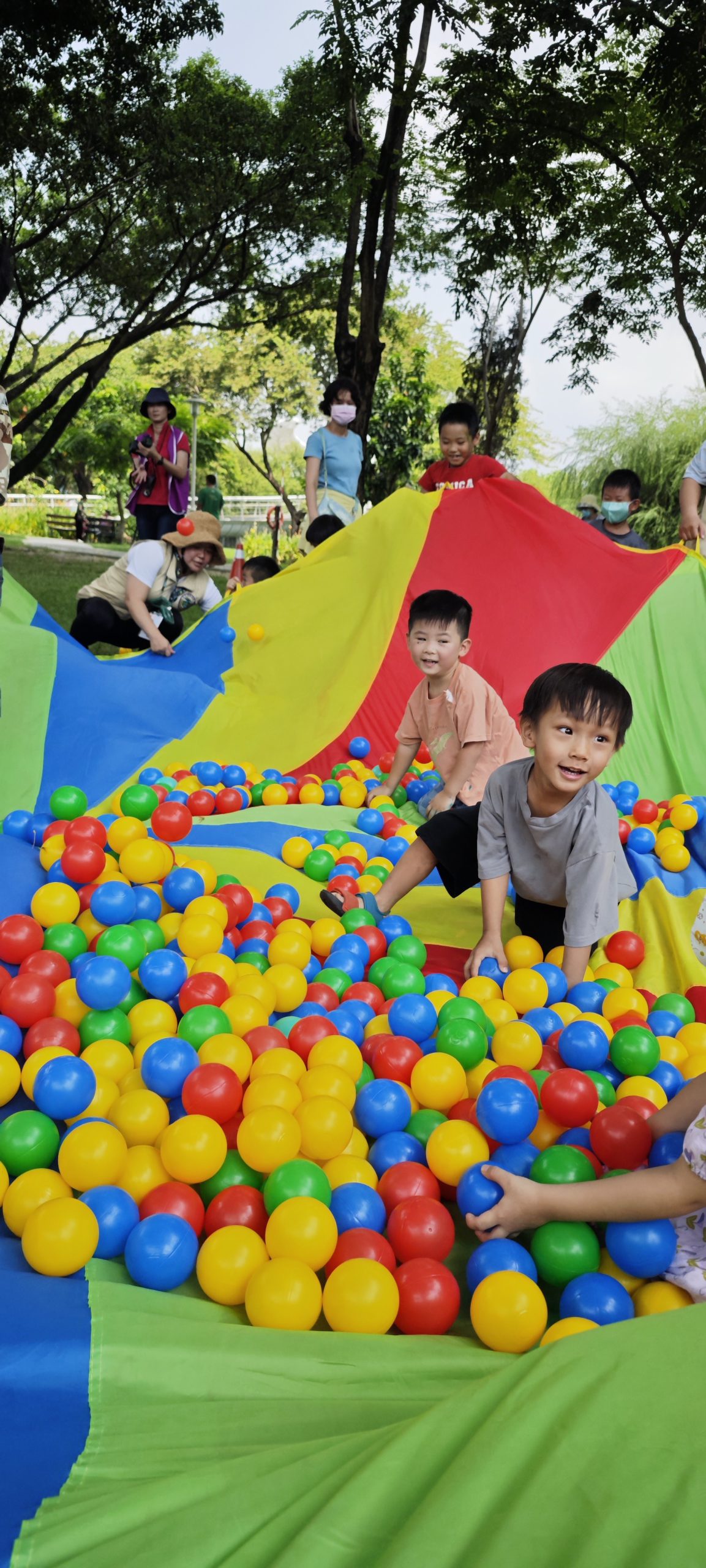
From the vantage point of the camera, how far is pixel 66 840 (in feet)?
7.76

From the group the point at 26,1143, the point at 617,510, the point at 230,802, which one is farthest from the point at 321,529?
the point at 26,1143

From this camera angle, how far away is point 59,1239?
49.9 inches

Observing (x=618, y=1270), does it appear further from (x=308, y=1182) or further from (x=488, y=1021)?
(x=488, y=1021)

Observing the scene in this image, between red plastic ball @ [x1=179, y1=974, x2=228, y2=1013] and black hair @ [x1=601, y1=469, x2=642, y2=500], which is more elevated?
black hair @ [x1=601, y1=469, x2=642, y2=500]

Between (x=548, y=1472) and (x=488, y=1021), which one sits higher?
(x=548, y=1472)

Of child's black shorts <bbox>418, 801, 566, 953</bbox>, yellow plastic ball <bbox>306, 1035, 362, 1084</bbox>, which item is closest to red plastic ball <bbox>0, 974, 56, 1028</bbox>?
yellow plastic ball <bbox>306, 1035, 362, 1084</bbox>

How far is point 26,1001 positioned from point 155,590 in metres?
2.96

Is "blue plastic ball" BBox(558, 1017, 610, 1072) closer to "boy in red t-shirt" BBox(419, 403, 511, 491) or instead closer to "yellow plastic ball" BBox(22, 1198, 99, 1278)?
"yellow plastic ball" BBox(22, 1198, 99, 1278)

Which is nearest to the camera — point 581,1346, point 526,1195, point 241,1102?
point 581,1346

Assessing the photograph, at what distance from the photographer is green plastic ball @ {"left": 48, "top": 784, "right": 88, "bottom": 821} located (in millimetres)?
2832

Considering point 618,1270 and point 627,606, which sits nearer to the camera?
point 618,1270

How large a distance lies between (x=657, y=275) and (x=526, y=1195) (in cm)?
954

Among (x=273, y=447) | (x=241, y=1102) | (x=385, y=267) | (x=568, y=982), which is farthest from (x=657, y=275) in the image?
(x=273, y=447)

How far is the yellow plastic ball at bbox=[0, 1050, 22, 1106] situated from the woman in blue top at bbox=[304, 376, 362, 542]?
3.94m
